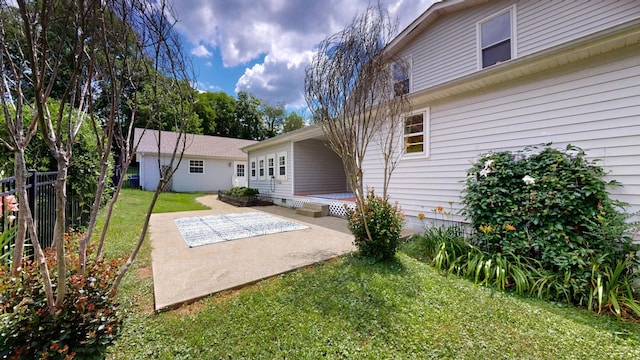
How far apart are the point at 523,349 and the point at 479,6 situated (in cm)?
874

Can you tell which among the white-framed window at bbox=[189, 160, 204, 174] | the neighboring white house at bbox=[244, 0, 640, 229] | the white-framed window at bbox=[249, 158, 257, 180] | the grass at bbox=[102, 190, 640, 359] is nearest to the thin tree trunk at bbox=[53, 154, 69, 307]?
the grass at bbox=[102, 190, 640, 359]

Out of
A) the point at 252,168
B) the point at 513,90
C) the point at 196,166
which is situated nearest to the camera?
the point at 513,90

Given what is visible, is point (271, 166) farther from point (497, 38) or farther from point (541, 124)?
point (541, 124)

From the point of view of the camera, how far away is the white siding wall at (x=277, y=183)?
32.0 ft

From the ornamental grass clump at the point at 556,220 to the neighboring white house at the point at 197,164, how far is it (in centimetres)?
1518

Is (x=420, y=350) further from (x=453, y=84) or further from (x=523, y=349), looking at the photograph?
(x=453, y=84)

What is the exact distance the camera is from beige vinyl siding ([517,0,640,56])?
505 cm

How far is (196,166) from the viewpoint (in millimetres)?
16594

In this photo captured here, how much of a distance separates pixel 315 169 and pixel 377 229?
6701 mm

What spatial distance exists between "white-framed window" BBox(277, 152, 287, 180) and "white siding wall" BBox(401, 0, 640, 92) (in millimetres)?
5634

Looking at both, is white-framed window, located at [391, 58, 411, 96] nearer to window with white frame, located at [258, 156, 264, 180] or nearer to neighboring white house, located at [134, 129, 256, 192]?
window with white frame, located at [258, 156, 264, 180]

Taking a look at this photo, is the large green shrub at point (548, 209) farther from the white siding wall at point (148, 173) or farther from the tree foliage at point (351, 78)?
the white siding wall at point (148, 173)

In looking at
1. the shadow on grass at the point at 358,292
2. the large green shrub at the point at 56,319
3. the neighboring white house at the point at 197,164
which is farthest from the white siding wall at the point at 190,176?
the large green shrub at the point at 56,319

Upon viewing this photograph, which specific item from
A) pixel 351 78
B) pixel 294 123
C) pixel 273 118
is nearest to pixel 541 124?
pixel 351 78
